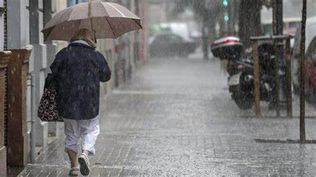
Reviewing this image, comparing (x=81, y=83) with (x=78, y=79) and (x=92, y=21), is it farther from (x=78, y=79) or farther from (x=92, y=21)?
(x=92, y=21)

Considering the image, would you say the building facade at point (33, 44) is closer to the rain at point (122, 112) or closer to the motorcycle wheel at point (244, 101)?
the rain at point (122, 112)

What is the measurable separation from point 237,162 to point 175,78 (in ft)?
55.8

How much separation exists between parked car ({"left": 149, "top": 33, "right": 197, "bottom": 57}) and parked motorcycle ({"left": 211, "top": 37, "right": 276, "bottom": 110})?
32.4 m

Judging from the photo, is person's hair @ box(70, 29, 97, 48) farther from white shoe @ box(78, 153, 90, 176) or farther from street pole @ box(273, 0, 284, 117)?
street pole @ box(273, 0, 284, 117)

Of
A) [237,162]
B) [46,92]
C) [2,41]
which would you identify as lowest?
[237,162]

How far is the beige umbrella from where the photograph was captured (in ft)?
27.3

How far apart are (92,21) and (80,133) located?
1.28 meters

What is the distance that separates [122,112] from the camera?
14898 mm

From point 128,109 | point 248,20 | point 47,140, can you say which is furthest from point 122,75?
point 47,140

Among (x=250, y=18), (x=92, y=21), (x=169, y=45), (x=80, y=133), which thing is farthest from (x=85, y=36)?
(x=169, y=45)

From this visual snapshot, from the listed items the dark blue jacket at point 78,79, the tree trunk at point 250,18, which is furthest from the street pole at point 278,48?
the dark blue jacket at point 78,79

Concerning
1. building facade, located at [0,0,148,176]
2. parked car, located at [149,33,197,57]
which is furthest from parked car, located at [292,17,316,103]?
parked car, located at [149,33,197,57]

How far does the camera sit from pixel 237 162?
897 centimetres

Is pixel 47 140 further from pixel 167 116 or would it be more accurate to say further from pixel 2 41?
pixel 167 116
